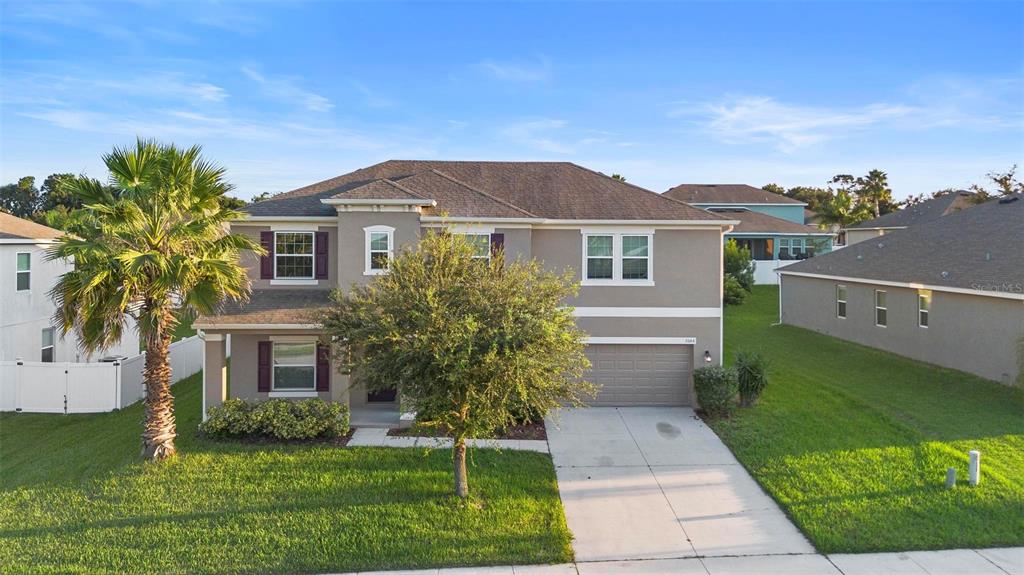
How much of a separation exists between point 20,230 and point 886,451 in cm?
2518

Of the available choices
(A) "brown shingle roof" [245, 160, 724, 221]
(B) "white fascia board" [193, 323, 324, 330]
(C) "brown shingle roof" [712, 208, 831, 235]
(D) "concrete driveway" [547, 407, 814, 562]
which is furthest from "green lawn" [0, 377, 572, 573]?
(C) "brown shingle roof" [712, 208, 831, 235]

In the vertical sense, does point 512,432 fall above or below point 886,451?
below

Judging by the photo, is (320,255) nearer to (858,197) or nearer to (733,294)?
(733,294)

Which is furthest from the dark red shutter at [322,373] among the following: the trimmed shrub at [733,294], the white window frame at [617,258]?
the trimmed shrub at [733,294]

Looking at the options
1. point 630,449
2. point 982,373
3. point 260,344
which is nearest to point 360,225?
point 260,344

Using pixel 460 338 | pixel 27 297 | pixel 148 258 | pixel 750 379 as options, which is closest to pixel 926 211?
pixel 750 379

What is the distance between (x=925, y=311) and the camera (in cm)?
2025

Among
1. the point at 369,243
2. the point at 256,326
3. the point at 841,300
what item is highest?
the point at 369,243

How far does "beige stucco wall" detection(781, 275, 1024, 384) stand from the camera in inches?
Answer: 668

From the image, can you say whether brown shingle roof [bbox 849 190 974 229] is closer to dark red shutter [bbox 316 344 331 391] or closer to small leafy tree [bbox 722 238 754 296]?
small leafy tree [bbox 722 238 754 296]

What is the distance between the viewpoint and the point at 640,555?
28.4 ft

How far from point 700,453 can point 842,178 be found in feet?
225

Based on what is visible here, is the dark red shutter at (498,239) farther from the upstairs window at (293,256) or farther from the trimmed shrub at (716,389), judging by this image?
the trimmed shrub at (716,389)

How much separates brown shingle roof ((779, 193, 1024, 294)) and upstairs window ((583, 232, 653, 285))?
33.3 ft
